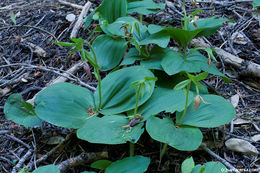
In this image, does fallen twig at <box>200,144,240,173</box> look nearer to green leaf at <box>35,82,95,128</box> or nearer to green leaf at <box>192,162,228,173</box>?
green leaf at <box>192,162,228,173</box>

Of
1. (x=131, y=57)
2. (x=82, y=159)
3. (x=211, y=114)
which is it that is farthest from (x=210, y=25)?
(x=82, y=159)

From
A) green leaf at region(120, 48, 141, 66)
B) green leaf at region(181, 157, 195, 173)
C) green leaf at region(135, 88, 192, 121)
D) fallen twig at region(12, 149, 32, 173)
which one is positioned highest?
green leaf at region(120, 48, 141, 66)

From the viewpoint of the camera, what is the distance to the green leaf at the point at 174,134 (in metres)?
1.21

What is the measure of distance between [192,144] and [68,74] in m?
1.29

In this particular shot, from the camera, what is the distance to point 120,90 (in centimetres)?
158

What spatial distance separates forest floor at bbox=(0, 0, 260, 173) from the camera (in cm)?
149

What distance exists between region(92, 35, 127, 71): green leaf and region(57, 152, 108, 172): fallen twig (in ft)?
2.27

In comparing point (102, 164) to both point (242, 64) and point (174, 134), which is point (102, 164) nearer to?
point (174, 134)

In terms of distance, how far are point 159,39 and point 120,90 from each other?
489mm

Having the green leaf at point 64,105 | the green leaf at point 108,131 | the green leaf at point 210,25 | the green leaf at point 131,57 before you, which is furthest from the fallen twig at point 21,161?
the green leaf at point 210,25

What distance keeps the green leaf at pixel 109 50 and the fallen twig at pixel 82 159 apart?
2.27 feet

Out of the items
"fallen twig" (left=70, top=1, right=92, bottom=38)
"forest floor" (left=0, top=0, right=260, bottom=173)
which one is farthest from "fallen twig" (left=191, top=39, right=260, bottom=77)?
"fallen twig" (left=70, top=1, right=92, bottom=38)

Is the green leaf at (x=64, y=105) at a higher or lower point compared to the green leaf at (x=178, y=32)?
lower

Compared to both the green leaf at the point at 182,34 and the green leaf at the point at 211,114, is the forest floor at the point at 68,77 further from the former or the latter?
the green leaf at the point at 182,34
